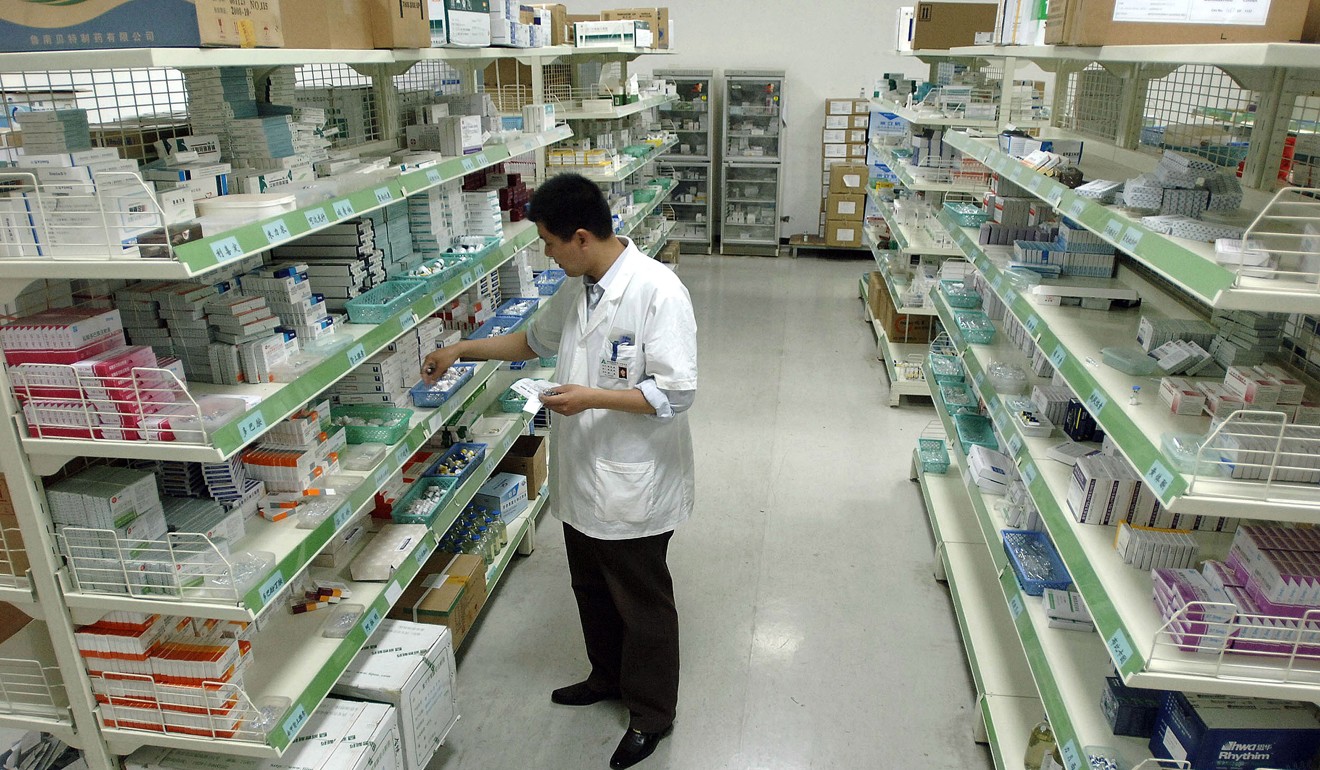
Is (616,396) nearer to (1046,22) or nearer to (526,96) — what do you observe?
(1046,22)

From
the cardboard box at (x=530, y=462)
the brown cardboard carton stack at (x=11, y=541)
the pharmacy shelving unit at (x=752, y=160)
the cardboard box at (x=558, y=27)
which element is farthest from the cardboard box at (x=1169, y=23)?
the pharmacy shelving unit at (x=752, y=160)

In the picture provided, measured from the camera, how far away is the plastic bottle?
268 centimetres

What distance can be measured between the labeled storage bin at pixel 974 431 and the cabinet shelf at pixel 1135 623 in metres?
1.15

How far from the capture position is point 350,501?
8.50ft

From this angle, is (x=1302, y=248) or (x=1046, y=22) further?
(x=1046, y=22)

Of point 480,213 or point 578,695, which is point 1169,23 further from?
point 578,695

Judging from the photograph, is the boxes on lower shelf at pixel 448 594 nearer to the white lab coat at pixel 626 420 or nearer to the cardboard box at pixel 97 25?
the white lab coat at pixel 626 420

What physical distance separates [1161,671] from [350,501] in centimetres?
215

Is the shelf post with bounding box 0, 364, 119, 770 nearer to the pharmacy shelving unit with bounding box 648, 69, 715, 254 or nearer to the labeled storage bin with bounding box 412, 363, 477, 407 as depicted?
the labeled storage bin with bounding box 412, 363, 477, 407

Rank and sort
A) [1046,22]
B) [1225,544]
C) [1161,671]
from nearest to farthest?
[1161,671] < [1225,544] < [1046,22]

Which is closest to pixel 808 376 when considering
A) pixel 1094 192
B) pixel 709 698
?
pixel 709 698

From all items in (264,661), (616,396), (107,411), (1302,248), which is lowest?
(264,661)

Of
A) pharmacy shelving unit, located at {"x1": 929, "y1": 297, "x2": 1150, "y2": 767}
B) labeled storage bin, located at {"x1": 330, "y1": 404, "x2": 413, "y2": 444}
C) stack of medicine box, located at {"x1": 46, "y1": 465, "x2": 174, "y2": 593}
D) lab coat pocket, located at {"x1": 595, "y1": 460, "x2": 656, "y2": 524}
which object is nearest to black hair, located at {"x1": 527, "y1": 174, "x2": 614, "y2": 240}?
lab coat pocket, located at {"x1": 595, "y1": 460, "x2": 656, "y2": 524}

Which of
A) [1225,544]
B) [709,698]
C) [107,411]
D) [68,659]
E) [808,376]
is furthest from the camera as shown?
[808,376]
